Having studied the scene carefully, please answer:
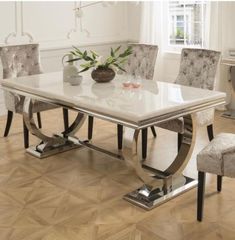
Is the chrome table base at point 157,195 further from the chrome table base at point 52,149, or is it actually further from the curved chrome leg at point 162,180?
the chrome table base at point 52,149

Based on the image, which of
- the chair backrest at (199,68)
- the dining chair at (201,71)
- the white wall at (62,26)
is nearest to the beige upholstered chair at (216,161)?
the dining chair at (201,71)

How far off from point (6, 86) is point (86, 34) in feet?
8.23

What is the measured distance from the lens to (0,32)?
16.0 feet

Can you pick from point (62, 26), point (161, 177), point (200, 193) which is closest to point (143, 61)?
point (161, 177)

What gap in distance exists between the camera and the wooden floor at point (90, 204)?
238 centimetres

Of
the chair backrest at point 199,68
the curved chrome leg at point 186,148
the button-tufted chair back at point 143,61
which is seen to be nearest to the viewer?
the curved chrome leg at point 186,148

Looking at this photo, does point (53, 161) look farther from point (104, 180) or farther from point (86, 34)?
point (86, 34)

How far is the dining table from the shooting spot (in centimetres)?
248

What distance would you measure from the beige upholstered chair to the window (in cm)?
324

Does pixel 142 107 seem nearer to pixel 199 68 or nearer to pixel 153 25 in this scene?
pixel 199 68

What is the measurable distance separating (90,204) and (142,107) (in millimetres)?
749

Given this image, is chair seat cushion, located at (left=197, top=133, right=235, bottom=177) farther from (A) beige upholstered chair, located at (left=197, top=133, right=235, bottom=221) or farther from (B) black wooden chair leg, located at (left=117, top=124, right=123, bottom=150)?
(B) black wooden chair leg, located at (left=117, top=124, right=123, bottom=150)

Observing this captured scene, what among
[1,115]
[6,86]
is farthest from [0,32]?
[6,86]

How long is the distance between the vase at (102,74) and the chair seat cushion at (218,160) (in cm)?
116
